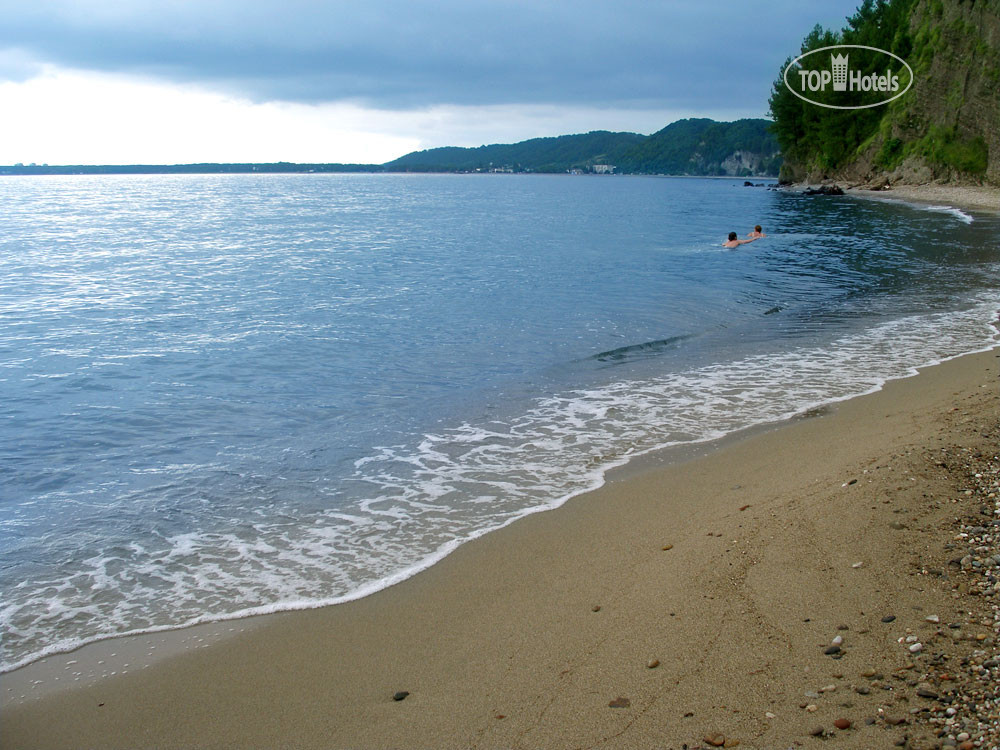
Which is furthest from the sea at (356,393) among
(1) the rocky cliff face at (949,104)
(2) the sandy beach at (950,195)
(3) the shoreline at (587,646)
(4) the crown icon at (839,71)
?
(4) the crown icon at (839,71)

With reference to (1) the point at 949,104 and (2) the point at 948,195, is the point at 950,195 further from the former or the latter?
(1) the point at 949,104

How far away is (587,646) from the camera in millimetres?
4637

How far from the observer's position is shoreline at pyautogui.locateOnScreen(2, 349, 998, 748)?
12.9ft

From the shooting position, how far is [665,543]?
6090mm

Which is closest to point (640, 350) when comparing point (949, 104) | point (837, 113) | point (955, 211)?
point (955, 211)

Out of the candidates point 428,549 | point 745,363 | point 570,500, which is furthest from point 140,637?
point 745,363

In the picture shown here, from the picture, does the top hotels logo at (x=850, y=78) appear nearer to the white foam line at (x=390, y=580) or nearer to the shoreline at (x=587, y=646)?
the white foam line at (x=390, y=580)

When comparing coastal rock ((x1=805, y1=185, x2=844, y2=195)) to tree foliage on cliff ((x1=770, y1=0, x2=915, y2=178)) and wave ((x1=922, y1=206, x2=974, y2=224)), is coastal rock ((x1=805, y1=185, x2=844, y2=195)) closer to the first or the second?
tree foliage on cliff ((x1=770, y1=0, x2=915, y2=178))

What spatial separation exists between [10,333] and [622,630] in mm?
17856

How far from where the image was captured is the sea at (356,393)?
253 inches

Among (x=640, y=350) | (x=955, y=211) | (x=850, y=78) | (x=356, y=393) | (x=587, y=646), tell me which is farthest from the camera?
(x=850, y=78)

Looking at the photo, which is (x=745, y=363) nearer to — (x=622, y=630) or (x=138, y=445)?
(x=622, y=630)

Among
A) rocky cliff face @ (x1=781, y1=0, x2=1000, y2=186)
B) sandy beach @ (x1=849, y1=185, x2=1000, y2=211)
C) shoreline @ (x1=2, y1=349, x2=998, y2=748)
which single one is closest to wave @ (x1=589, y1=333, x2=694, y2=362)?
shoreline @ (x1=2, y1=349, x2=998, y2=748)

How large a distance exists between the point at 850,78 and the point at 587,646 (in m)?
97.9
